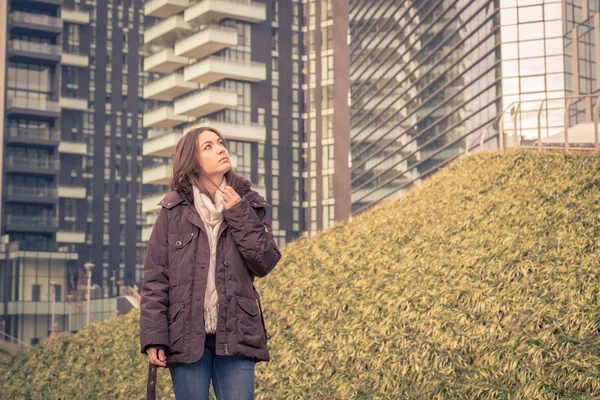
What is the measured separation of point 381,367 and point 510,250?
181 inches

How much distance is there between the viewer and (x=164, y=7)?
7794cm

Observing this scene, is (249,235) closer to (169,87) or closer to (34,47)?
(169,87)

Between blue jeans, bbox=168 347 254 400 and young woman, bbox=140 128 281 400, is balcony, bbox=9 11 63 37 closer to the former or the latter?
young woman, bbox=140 128 281 400

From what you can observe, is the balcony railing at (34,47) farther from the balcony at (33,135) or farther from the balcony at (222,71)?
the balcony at (222,71)

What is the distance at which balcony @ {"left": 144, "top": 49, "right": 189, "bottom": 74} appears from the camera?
7781 cm

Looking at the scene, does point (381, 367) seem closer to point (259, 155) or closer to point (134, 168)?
point (259, 155)

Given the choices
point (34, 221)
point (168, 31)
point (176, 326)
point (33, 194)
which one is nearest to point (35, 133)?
point (33, 194)

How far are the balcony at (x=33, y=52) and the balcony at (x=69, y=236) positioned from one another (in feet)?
49.3

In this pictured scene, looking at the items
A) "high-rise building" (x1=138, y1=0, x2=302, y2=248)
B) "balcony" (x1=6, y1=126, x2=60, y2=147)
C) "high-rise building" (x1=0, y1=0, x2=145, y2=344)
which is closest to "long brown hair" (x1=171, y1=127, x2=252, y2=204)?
"high-rise building" (x1=0, y1=0, x2=145, y2=344)

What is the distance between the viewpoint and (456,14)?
89.6 metres

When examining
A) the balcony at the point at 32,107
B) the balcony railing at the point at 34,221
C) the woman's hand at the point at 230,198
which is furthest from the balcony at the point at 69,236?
the woman's hand at the point at 230,198

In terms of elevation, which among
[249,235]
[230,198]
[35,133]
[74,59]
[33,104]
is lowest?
[249,235]

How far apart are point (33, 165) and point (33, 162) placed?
37cm

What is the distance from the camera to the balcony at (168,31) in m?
76.6
